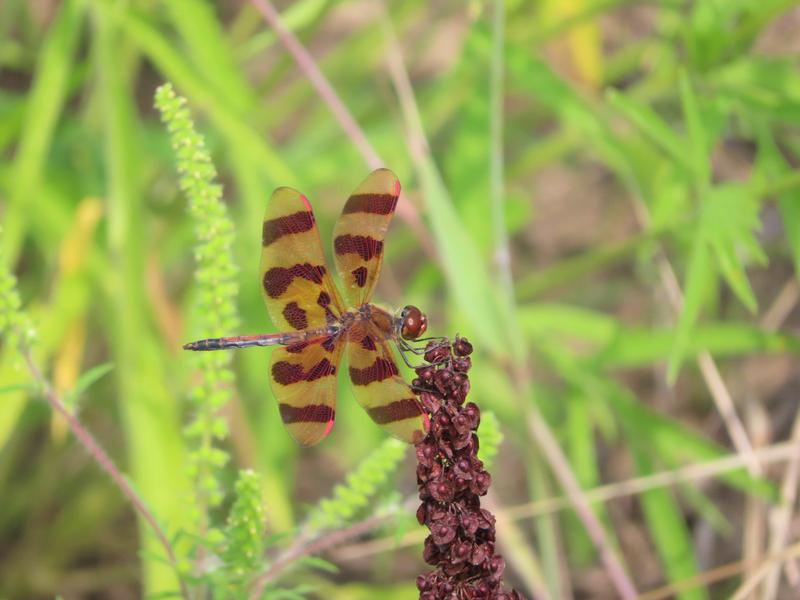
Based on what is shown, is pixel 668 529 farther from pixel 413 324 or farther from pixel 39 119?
pixel 39 119

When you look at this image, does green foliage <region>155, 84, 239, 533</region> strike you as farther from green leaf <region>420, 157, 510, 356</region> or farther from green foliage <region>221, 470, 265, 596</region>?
green leaf <region>420, 157, 510, 356</region>

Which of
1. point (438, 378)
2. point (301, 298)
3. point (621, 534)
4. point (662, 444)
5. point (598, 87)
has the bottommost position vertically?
point (621, 534)

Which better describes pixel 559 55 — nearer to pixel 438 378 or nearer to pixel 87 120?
pixel 87 120

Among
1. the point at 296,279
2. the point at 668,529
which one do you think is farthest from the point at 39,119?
the point at 668,529

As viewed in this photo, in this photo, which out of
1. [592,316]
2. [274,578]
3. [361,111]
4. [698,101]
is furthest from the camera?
[361,111]

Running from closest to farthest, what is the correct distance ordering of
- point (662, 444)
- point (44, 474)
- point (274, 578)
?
point (274, 578) < point (662, 444) < point (44, 474)

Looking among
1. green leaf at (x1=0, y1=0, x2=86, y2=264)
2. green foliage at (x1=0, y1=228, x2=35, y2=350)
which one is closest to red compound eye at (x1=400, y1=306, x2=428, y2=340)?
green foliage at (x1=0, y1=228, x2=35, y2=350)

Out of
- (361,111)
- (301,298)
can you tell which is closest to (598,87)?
(361,111)
